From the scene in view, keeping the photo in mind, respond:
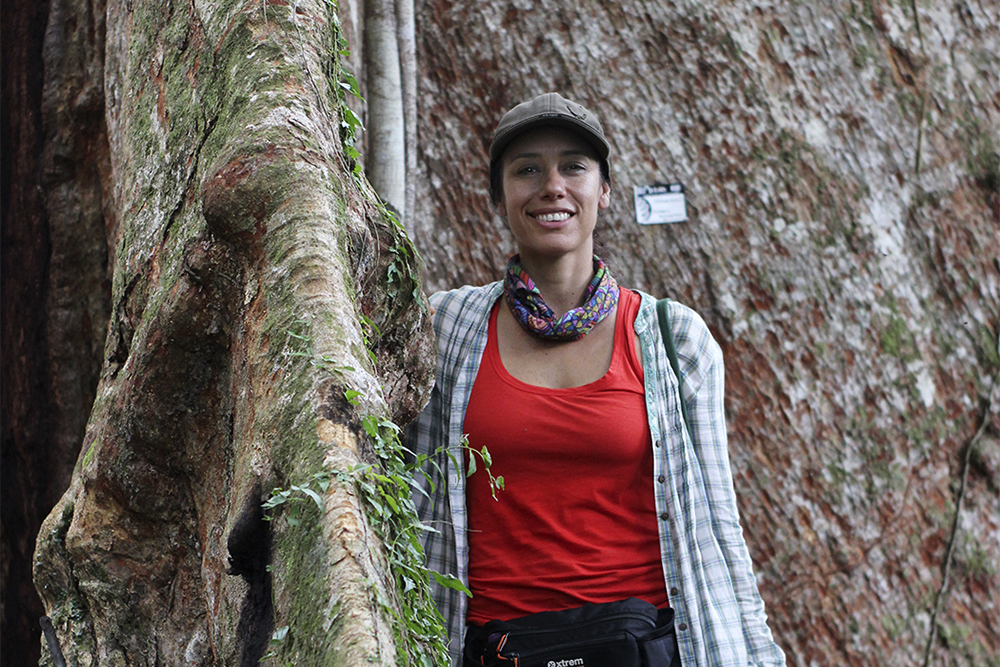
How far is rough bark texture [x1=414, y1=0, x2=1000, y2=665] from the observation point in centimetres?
428

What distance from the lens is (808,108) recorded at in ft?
14.8

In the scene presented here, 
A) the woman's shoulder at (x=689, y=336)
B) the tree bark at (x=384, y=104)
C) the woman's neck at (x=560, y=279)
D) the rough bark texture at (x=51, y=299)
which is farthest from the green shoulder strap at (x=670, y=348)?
the rough bark texture at (x=51, y=299)

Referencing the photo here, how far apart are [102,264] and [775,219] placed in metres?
2.94

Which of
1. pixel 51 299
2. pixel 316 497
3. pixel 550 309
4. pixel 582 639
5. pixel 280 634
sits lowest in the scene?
pixel 582 639

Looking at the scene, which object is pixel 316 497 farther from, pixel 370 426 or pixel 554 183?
pixel 554 183

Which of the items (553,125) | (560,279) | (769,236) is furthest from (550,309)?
(769,236)

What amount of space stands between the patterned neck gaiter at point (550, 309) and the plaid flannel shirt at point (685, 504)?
0.39 feet

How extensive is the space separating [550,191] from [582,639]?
124 cm

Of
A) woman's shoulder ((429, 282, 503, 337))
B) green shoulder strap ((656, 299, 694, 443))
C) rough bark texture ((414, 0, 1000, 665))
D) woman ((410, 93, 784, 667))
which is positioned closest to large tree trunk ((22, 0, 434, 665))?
woman's shoulder ((429, 282, 503, 337))

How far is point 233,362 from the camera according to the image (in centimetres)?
235

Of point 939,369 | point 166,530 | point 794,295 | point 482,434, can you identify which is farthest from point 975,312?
point 166,530

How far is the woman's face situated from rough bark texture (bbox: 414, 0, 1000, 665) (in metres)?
1.58

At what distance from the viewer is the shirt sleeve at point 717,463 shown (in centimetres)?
267

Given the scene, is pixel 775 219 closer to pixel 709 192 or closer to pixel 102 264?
pixel 709 192
